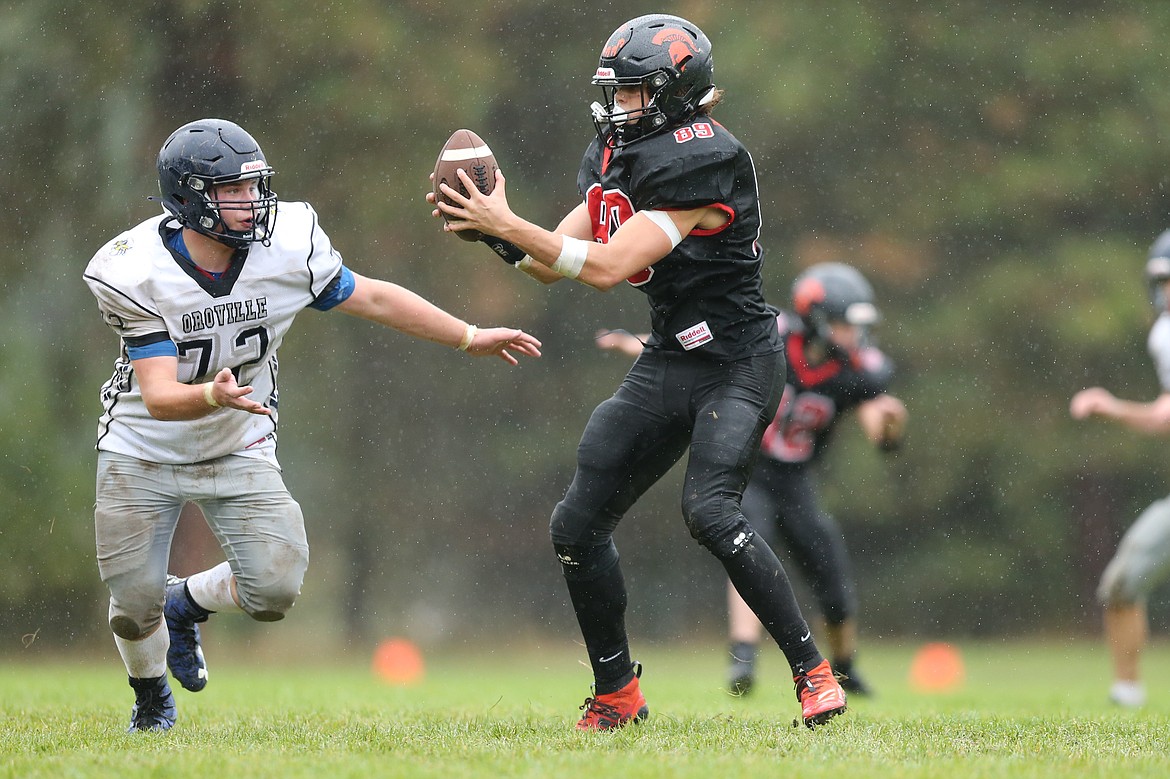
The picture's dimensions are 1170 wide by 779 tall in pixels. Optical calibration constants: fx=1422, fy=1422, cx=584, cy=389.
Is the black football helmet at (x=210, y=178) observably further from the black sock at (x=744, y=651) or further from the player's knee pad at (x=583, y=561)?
the black sock at (x=744, y=651)

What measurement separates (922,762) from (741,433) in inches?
46.0

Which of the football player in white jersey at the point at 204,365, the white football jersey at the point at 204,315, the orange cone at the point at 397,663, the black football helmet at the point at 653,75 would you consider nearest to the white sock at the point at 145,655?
the football player in white jersey at the point at 204,365

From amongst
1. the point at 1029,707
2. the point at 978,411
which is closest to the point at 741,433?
the point at 1029,707

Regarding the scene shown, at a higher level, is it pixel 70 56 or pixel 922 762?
pixel 70 56

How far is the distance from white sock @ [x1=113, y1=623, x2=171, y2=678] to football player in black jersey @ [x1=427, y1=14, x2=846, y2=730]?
1.34 meters

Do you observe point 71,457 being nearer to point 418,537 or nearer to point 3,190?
point 3,190

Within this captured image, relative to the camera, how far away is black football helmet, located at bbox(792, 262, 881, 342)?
282 inches

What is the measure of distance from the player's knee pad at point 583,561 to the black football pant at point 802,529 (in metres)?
2.28

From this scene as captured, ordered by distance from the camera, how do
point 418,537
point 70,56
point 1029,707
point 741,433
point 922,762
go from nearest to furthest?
1. point 922,762
2. point 741,433
3. point 1029,707
4. point 70,56
5. point 418,537

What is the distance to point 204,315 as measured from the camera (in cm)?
434

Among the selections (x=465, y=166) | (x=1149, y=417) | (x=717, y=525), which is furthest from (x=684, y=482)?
(x=1149, y=417)

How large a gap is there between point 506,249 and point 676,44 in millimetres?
822

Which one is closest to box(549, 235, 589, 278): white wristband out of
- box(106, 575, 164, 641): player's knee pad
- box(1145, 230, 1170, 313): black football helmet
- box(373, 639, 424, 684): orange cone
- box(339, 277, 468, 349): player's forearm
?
box(339, 277, 468, 349): player's forearm

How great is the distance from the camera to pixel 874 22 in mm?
13680
